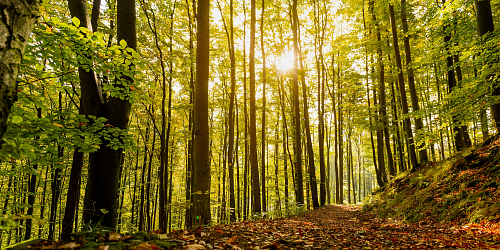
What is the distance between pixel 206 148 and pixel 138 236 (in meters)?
2.85

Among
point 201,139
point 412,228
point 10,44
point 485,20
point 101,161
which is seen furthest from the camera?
point 485,20

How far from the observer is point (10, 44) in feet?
4.27

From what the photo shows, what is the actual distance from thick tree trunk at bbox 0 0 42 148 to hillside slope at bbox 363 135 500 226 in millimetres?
6782

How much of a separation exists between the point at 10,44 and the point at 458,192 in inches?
333

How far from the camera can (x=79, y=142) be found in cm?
357

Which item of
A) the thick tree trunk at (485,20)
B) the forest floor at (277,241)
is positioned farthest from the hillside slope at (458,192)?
the thick tree trunk at (485,20)

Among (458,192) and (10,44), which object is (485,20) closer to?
(458,192)

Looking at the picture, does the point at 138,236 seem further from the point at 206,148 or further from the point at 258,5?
the point at 258,5

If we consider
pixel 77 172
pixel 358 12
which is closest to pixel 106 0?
pixel 77 172

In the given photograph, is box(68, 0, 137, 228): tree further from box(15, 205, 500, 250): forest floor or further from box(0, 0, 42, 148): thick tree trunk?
box(0, 0, 42, 148): thick tree trunk

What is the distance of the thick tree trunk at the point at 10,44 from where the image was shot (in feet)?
4.13

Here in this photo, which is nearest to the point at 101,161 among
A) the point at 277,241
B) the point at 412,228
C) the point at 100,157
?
the point at 100,157

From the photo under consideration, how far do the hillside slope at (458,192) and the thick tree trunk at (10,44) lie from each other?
6782 millimetres

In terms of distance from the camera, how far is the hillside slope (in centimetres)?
501
